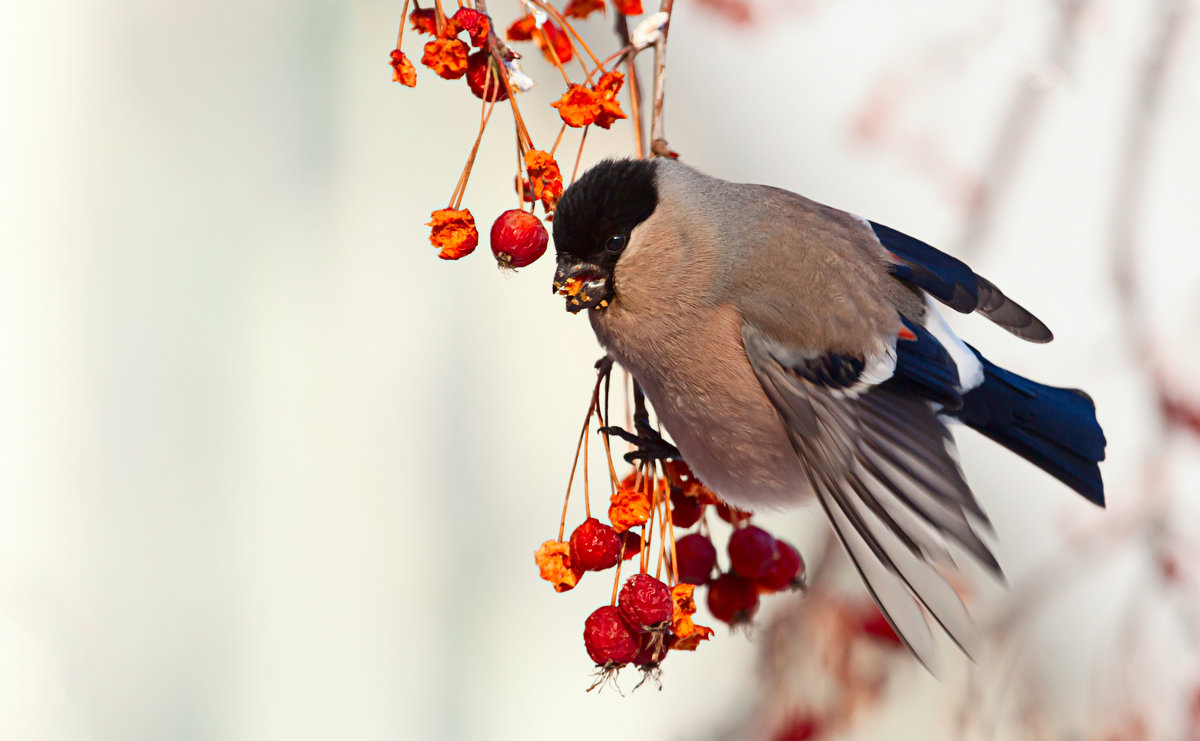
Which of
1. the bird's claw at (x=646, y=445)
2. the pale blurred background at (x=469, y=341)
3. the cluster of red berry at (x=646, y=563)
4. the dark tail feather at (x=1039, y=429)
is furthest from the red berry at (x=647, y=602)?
the pale blurred background at (x=469, y=341)

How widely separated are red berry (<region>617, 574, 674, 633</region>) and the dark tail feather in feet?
1.32

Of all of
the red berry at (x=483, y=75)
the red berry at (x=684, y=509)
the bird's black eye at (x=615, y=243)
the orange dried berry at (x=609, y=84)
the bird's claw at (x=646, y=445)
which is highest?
the red berry at (x=483, y=75)

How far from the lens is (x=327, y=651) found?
1669mm

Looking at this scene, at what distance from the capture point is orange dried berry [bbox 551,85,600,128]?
88 cm

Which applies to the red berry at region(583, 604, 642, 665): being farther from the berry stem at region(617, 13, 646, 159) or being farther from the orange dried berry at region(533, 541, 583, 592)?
the berry stem at region(617, 13, 646, 159)

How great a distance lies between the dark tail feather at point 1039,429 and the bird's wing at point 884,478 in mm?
120

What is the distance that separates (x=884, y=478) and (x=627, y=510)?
0.23 m

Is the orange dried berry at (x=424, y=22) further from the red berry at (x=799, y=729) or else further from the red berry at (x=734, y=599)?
the red berry at (x=799, y=729)

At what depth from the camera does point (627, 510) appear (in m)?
0.91

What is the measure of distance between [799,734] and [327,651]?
829 millimetres

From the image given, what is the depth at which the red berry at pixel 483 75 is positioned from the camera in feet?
2.91

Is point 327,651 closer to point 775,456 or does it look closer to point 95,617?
point 95,617

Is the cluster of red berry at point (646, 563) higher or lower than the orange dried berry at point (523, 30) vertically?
lower

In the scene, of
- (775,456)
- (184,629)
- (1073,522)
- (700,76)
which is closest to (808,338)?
(775,456)
